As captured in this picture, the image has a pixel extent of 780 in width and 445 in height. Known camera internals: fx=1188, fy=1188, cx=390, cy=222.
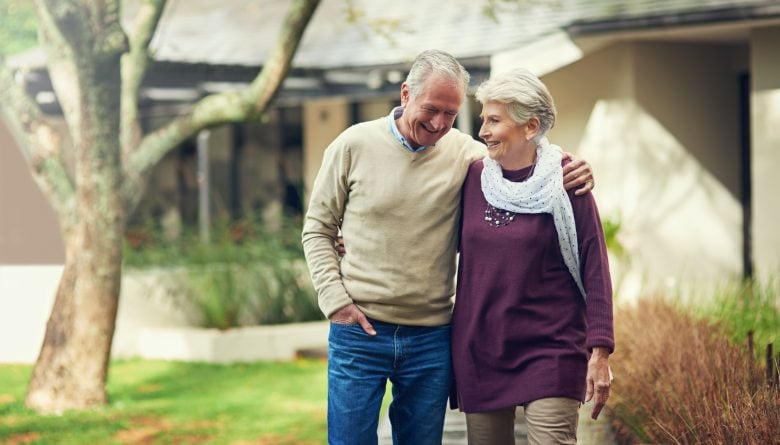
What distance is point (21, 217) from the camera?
2208 centimetres

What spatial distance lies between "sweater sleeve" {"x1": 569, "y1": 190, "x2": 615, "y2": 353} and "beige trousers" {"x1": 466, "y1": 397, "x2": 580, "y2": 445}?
0.23m

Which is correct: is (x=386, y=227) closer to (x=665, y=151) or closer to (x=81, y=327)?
(x=81, y=327)

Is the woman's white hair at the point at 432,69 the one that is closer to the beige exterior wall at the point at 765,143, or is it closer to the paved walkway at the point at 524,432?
the paved walkway at the point at 524,432

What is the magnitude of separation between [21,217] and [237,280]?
36.5 ft

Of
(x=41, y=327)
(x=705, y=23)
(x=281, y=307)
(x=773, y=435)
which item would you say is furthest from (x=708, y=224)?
(x=773, y=435)

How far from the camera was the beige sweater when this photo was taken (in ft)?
13.5

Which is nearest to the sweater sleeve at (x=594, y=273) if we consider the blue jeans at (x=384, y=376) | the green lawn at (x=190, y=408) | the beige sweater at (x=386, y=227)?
the beige sweater at (x=386, y=227)

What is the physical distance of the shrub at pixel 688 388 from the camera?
4594 mm

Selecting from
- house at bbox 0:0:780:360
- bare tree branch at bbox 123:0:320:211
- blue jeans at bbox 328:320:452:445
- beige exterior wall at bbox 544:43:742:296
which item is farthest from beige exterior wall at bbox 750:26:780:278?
blue jeans at bbox 328:320:452:445

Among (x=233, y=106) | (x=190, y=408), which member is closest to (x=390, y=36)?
(x=233, y=106)

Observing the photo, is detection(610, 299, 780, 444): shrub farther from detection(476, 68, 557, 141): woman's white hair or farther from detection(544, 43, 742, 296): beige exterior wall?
detection(544, 43, 742, 296): beige exterior wall

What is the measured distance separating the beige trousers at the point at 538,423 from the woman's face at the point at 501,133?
2.77 feet

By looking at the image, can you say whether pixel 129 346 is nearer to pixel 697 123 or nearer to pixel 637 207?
pixel 637 207

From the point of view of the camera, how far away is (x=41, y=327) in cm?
1226
